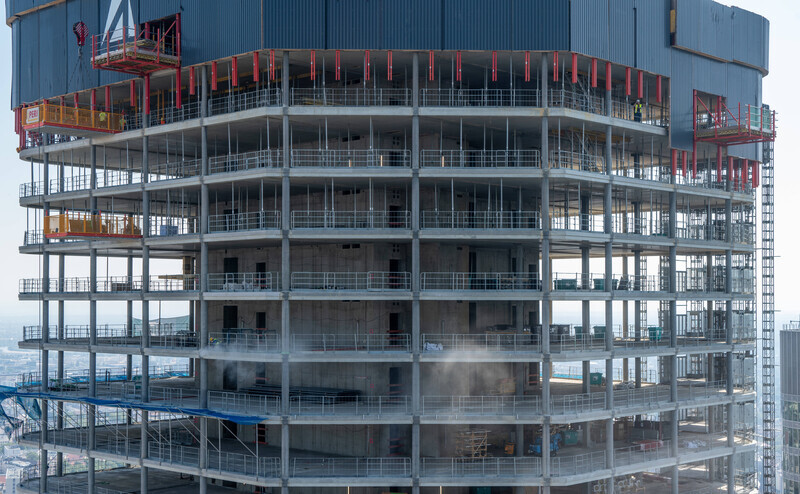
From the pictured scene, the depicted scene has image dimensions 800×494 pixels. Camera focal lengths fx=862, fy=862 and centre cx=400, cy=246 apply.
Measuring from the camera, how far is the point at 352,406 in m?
47.1

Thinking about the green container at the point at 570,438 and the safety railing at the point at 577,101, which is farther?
the green container at the point at 570,438

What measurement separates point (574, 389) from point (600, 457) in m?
9.29

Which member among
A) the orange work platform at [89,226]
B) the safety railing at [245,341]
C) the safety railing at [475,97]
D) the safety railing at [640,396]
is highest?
the safety railing at [475,97]

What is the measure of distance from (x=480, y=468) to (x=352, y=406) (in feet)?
25.1

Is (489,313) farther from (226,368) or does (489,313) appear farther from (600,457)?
(226,368)

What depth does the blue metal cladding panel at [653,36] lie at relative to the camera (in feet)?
167

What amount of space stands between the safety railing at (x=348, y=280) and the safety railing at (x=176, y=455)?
442 inches

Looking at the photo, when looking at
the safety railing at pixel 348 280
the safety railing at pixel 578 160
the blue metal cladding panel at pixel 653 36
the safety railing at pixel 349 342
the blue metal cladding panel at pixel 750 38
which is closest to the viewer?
the safety railing at pixel 349 342

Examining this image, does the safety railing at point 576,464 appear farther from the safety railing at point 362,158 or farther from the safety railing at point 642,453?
the safety railing at point 362,158

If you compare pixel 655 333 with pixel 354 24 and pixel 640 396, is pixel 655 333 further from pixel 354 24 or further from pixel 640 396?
pixel 354 24

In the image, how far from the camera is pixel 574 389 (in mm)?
57969

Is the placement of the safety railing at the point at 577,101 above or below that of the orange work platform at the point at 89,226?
above

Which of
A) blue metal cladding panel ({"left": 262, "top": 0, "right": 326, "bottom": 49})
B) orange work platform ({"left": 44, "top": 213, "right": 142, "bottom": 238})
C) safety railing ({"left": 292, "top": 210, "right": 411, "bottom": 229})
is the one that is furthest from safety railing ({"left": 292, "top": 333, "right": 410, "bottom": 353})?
blue metal cladding panel ({"left": 262, "top": 0, "right": 326, "bottom": 49})

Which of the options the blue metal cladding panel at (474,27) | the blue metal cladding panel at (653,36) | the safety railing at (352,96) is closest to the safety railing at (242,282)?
the safety railing at (352,96)
